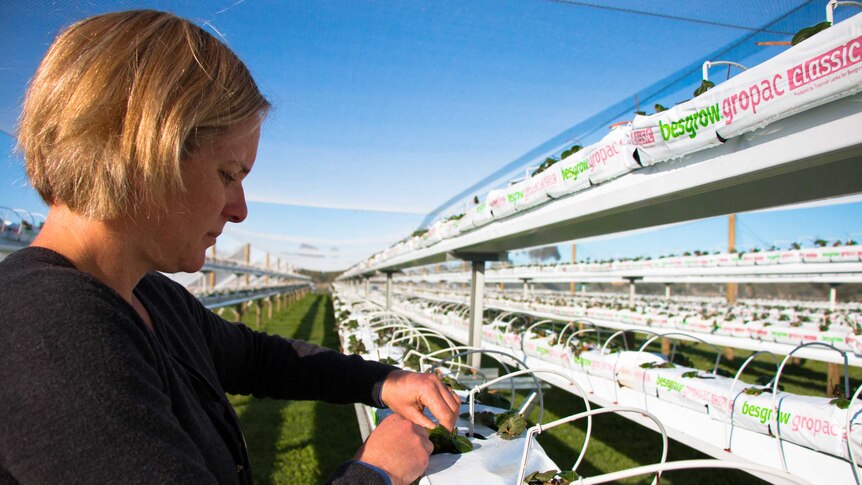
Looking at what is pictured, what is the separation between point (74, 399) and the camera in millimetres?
532

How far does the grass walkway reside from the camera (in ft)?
15.8

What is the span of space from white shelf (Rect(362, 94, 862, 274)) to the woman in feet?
4.77

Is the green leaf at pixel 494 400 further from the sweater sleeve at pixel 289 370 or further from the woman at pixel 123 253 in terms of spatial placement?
the woman at pixel 123 253

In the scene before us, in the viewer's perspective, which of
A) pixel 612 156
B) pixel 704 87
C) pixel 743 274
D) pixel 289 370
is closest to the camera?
pixel 289 370

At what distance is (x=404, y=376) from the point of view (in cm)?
125

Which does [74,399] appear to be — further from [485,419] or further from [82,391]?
[485,419]

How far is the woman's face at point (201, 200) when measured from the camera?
2.41 feet

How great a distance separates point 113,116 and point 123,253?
0.21 metres

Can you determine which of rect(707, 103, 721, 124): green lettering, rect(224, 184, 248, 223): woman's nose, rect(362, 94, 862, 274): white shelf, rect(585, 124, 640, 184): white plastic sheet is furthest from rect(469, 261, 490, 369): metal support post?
rect(224, 184, 248, 223): woman's nose

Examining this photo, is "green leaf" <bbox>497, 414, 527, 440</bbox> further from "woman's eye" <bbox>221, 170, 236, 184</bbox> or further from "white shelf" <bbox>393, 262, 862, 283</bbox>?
"white shelf" <bbox>393, 262, 862, 283</bbox>

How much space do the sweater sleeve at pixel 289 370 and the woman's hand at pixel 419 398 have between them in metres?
0.04

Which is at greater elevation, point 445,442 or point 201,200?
point 201,200

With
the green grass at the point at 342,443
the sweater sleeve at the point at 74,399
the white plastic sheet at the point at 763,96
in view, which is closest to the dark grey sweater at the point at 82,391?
the sweater sleeve at the point at 74,399

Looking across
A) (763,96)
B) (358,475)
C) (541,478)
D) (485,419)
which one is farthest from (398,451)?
(763,96)
